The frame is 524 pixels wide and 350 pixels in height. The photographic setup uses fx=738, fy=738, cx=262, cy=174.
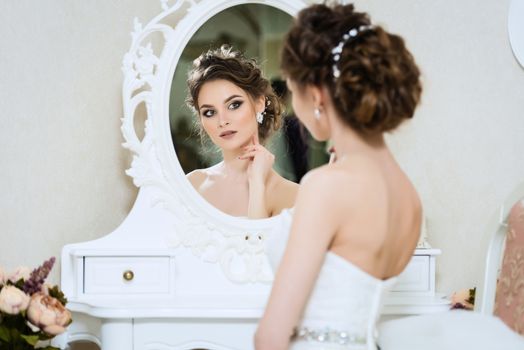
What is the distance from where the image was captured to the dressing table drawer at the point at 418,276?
261cm

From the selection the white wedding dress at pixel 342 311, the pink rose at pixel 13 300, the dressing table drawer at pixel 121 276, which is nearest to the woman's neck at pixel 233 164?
the dressing table drawer at pixel 121 276

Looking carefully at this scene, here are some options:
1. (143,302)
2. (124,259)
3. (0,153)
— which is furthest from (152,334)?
(0,153)

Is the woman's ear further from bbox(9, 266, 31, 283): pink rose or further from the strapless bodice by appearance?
the strapless bodice

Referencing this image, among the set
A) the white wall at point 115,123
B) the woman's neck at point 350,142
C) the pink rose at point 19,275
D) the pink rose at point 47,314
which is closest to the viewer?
the woman's neck at point 350,142

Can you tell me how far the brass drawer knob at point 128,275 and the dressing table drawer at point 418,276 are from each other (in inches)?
36.7

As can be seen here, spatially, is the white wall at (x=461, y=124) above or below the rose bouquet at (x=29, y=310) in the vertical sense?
above

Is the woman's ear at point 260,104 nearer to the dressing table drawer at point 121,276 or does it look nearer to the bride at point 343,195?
the dressing table drawer at point 121,276

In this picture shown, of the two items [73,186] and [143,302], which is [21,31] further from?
[143,302]

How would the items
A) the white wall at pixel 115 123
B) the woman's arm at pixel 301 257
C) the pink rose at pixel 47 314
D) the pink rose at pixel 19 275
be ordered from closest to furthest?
the woman's arm at pixel 301 257 → the pink rose at pixel 47 314 → the pink rose at pixel 19 275 → the white wall at pixel 115 123

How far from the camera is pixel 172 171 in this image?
254 centimetres

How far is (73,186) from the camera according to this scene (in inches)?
108

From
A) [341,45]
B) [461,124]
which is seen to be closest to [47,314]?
[341,45]

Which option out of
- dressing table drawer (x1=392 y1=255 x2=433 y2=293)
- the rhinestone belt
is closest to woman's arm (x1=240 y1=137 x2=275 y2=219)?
dressing table drawer (x1=392 y1=255 x2=433 y2=293)

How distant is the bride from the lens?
4.72 ft
